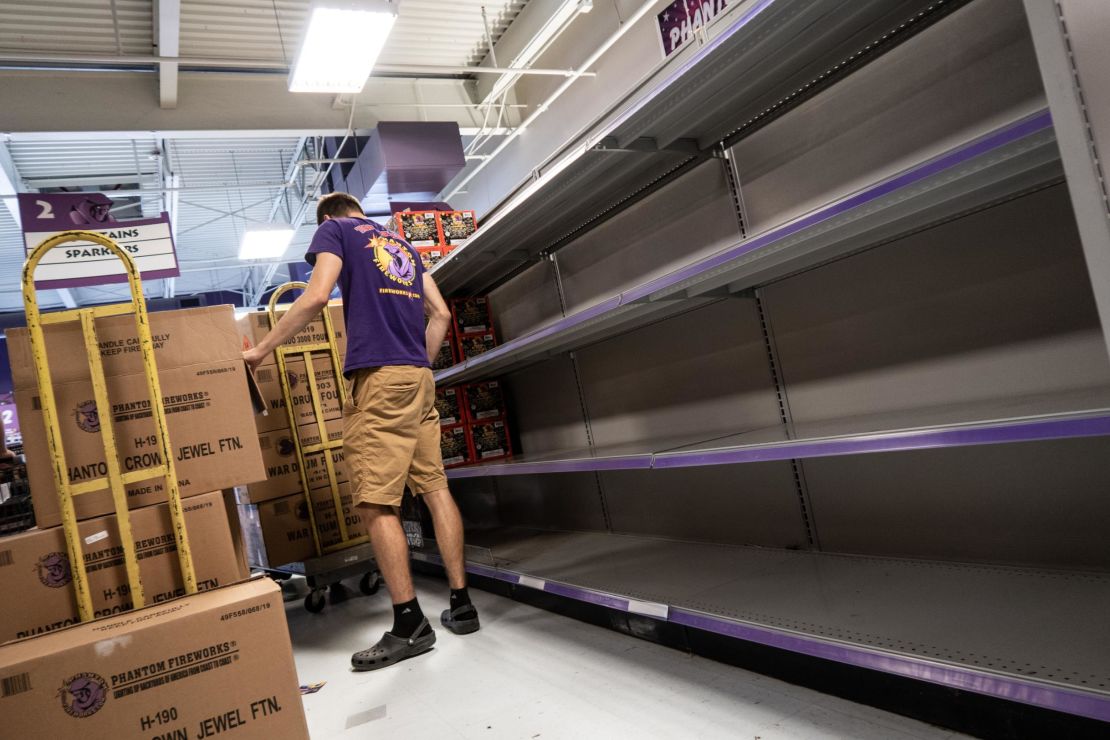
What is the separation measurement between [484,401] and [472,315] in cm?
51

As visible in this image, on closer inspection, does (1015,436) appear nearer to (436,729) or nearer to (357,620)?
(436,729)

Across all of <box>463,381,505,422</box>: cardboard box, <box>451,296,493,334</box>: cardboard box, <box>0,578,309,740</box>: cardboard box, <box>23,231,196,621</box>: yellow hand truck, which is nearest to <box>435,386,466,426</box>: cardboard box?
<box>463,381,505,422</box>: cardboard box

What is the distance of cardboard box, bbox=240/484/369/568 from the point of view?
358cm

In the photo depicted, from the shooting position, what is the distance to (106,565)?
184cm

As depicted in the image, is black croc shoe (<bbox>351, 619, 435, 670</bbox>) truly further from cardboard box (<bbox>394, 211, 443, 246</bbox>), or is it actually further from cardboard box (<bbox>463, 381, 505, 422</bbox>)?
cardboard box (<bbox>394, 211, 443, 246</bbox>)

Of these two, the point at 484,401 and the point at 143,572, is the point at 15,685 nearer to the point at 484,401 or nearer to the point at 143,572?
the point at 143,572

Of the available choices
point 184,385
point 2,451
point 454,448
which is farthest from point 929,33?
point 2,451

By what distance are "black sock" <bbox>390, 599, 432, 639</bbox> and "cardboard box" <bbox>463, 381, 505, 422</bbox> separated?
1545mm

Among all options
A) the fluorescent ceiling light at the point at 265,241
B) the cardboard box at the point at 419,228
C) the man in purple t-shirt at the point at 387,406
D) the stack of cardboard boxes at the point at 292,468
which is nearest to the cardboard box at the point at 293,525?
the stack of cardboard boxes at the point at 292,468

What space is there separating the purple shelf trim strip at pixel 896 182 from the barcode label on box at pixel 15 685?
1.81m

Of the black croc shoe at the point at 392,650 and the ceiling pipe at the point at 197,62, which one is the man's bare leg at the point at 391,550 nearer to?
the black croc shoe at the point at 392,650

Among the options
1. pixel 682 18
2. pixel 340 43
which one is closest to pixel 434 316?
pixel 340 43

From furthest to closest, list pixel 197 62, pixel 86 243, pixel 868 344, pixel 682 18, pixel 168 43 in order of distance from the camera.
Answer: pixel 86 243 < pixel 197 62 < pixel 168 43 < pixel 682 18 < pixel 868 344

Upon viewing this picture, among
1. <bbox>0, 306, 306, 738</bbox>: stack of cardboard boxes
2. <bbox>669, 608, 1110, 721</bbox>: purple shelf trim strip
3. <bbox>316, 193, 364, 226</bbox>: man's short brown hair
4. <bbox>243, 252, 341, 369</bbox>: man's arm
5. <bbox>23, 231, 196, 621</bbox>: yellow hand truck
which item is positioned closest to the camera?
<bbox>669, 608, 1110, 721</bbox>: purple shelf trim strip
